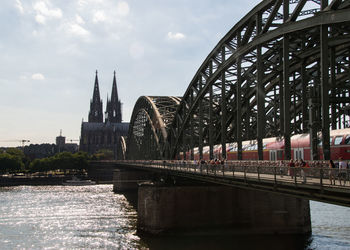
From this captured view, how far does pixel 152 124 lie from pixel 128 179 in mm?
26930

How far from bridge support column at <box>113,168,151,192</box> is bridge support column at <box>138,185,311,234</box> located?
216 feet

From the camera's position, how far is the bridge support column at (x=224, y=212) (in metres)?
45.7

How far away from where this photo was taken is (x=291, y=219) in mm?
46031

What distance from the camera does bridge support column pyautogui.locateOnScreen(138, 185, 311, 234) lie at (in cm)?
4566

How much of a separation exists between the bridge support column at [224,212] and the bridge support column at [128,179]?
65.9 meters

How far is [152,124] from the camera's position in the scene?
3782 inches

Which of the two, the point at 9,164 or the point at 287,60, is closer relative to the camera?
the point at 287,60

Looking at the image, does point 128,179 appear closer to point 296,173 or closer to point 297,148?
point 297,148

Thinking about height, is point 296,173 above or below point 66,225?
above

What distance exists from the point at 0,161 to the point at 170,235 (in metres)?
138

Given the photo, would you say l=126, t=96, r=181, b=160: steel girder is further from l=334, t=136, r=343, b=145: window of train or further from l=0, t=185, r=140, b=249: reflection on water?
l=334, t=136, r=343, b=145: window of train

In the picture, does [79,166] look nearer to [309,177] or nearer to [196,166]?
[196,166]

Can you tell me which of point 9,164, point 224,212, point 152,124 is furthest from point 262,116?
point 9,164

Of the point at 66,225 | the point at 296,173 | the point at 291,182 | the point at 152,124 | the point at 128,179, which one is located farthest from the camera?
the point at 128,179
